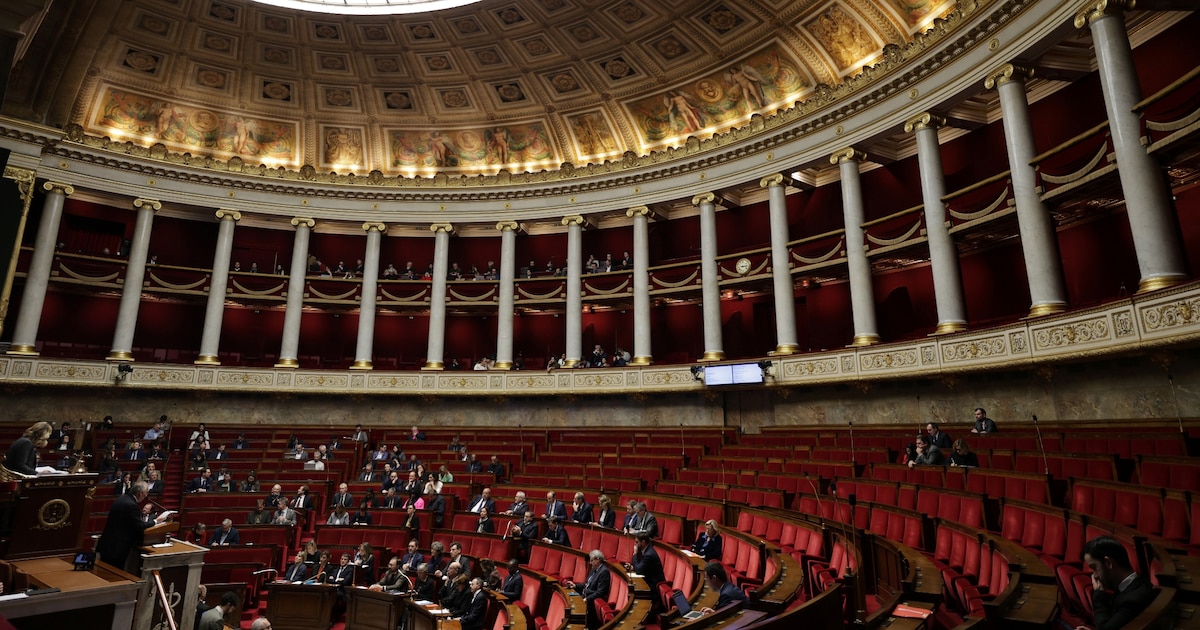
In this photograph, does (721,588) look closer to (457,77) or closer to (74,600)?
(74,600)

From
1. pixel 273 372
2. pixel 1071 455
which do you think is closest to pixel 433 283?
pixel 273 372

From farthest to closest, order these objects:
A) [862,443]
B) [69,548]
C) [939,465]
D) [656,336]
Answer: [656,336] < [862,443] < [939,465] < [69,548]

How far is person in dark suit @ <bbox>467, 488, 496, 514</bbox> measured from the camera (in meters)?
11.4

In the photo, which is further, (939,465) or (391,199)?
(391,199)

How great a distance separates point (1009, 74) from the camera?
41.4 ft

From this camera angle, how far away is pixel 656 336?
891 inches

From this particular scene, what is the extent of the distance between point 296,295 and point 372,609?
1552 cm

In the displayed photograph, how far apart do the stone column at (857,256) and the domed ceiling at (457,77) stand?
8.20 ft

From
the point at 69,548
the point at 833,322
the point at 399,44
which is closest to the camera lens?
the point at 69,548

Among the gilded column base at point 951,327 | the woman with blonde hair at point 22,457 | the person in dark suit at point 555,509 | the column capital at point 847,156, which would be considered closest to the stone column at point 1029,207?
the gilded column base at point 951,327

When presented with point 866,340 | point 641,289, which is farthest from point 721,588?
point 641,289

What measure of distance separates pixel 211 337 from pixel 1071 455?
21.8 metres

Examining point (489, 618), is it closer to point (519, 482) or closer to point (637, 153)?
point (519, 482)

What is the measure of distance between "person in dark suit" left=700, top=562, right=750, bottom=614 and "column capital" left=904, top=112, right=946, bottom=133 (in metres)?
13.3
